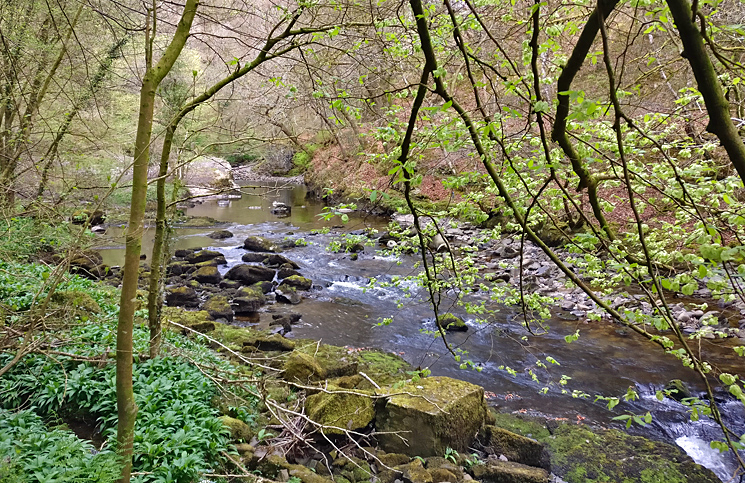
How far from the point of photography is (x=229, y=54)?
4793 mm

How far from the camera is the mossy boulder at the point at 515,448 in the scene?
5.17 meters

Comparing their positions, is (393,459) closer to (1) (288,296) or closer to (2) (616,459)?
(2) (616,459)

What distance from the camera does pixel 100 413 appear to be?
4445 millimetres

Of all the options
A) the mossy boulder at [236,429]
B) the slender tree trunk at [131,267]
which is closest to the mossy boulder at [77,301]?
the mossy boulder at [236,429]

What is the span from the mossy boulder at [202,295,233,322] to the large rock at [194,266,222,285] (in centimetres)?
188

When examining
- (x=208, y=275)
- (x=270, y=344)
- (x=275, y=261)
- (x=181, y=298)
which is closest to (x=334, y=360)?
(x=270, y=344)

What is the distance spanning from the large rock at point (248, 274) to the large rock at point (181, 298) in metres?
1.95

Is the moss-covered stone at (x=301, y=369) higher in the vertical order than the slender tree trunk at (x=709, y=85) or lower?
lower

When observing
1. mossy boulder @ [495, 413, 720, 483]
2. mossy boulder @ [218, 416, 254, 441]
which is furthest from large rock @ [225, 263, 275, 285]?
mossy boulder @ [495, 413, 720, 483]

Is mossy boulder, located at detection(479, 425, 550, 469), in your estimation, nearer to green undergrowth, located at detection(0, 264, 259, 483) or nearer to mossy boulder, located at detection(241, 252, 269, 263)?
green undergrowth, located at detection(0, 264, 259, 483)

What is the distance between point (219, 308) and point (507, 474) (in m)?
7.72

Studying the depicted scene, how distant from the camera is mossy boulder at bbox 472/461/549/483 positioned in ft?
Result: 15.4

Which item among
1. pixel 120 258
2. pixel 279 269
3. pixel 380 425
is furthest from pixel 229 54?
pixel 120 258

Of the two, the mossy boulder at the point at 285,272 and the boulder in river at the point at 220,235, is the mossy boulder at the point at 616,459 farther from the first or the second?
the boulder in river at the point at 220,235
